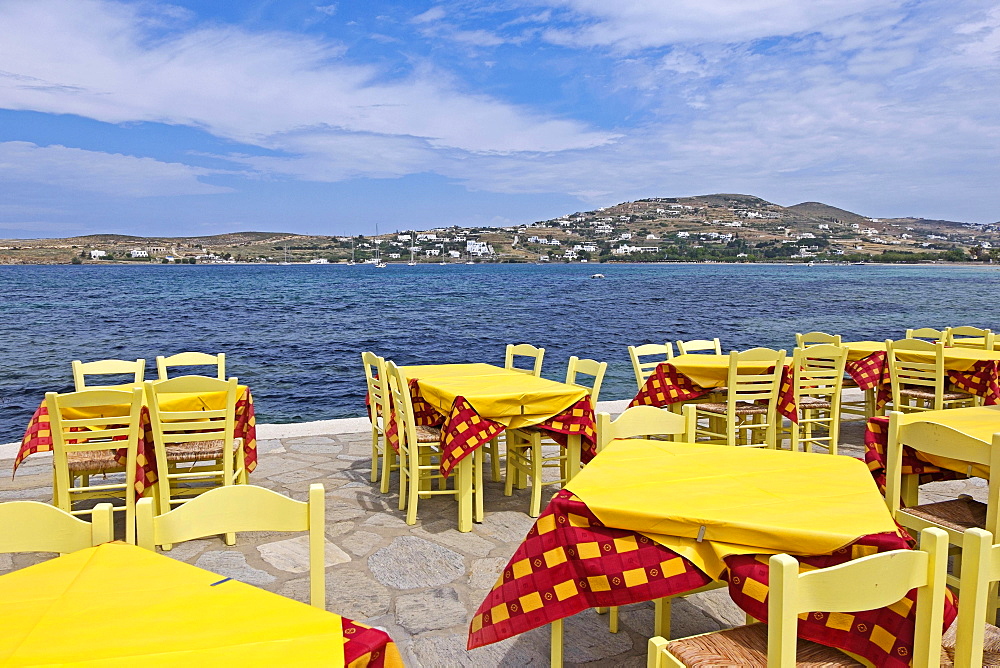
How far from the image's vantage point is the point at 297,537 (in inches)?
161

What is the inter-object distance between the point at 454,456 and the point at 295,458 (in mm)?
2262

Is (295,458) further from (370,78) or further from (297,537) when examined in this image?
(370,78)

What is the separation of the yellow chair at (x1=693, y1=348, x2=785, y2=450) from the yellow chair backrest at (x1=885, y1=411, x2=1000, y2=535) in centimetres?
214

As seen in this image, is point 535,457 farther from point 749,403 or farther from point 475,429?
point 749,403

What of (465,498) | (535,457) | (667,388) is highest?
(667,388)

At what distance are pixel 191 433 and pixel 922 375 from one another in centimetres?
623

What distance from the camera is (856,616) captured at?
1.86m

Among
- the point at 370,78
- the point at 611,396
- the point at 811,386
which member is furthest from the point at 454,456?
the point at 370,78

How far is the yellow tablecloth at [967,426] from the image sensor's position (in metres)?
2.94

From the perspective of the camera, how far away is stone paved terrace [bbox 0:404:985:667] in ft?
9.46

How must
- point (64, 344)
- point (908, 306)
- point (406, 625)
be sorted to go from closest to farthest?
1. point (406, 625)
2. point (64, 344)
3. point (908, 306)

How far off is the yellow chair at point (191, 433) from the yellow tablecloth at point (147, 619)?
2221 millimetres

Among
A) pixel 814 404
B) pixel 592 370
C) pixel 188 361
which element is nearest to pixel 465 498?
pixel 592 370

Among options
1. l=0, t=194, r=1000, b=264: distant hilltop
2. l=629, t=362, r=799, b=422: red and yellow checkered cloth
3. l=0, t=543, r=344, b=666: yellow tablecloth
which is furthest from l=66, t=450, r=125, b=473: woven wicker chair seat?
l=0, t=194, r=1000, b=264: distant hilltop
